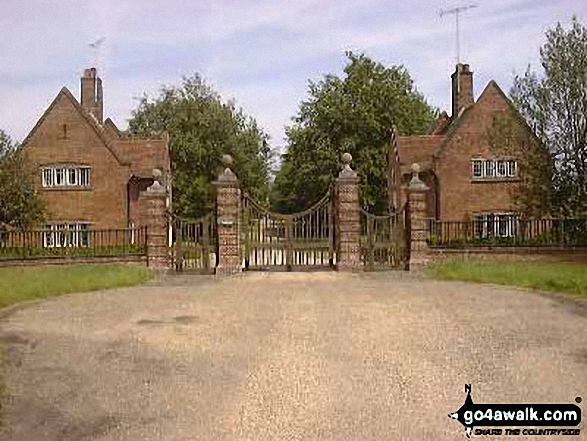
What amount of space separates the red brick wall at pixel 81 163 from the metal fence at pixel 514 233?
16.4 metres

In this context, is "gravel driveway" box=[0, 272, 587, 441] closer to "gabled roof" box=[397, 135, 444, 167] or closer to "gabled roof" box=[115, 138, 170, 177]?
"gabled roof" box=[115, 138, 170, 177]

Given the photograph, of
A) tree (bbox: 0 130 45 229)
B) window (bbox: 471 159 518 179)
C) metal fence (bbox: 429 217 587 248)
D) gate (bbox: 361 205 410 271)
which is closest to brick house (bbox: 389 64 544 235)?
window (bbox: 471 159 518 179)

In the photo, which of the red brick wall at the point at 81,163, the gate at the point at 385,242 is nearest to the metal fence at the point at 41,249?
the gate at the point at 385,242

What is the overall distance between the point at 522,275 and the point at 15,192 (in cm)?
1915

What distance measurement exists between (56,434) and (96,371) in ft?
7.65

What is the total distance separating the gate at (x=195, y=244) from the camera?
909 inches

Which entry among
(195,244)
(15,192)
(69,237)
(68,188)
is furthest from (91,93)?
(195,244)

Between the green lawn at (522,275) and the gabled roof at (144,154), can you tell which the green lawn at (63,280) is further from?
the gabled roof at (144,154)

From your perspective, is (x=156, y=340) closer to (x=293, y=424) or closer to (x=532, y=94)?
(x=293, y=424)

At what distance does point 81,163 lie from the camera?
123 feet

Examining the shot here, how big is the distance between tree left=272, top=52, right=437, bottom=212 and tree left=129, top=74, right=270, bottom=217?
2887 mm

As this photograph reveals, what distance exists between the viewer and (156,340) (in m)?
11.2

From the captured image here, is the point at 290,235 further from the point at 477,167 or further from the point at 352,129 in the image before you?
the point at 352,129

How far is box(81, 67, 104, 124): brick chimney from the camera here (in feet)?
137
